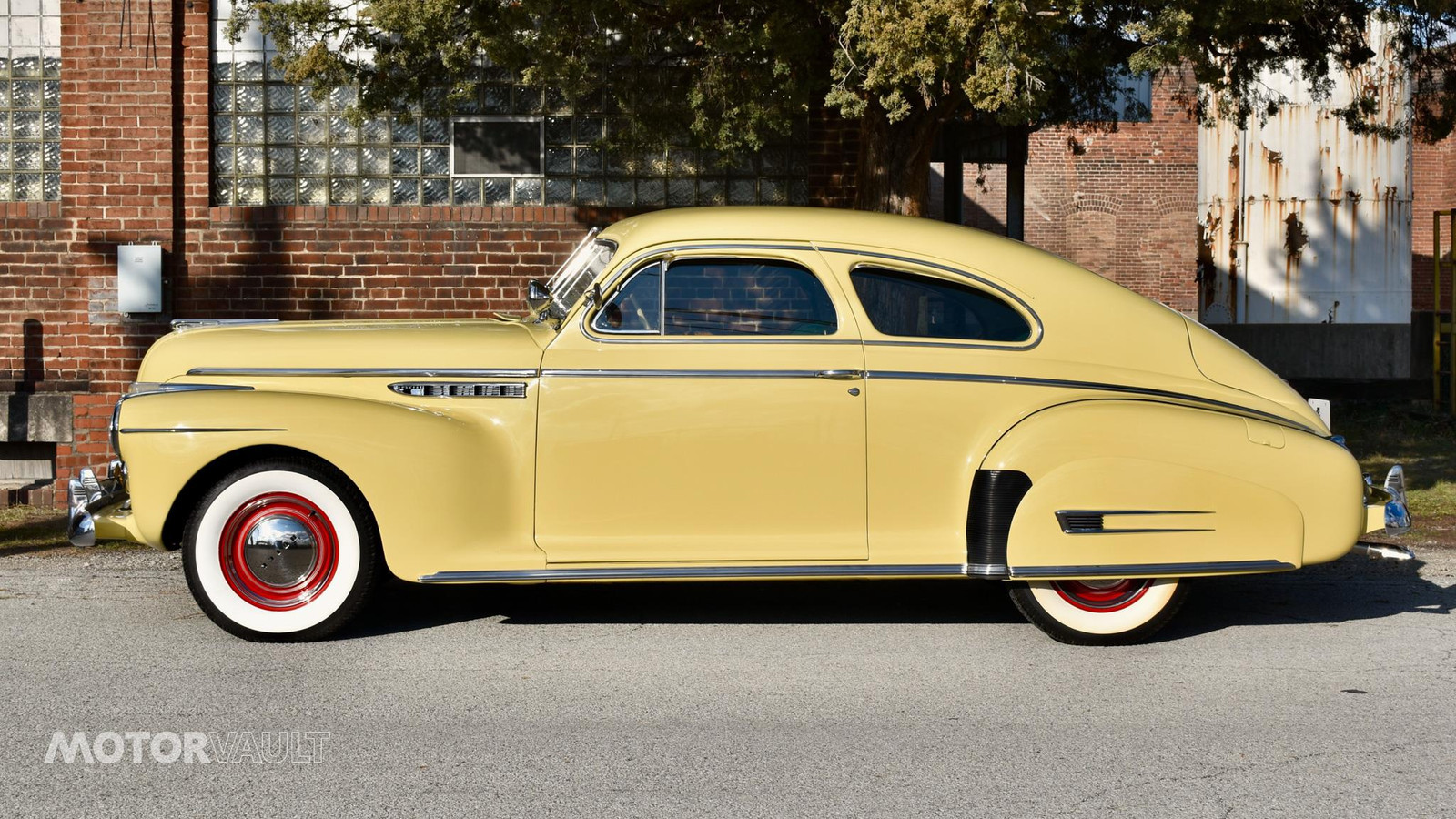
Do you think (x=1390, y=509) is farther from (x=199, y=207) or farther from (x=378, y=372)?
(x=199, y=207)

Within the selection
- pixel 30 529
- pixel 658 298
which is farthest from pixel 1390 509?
pixel 30 529

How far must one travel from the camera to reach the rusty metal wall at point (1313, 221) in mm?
23234

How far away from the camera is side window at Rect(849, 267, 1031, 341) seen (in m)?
5.65

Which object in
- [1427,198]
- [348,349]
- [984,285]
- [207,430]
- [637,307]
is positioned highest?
[1427,198]

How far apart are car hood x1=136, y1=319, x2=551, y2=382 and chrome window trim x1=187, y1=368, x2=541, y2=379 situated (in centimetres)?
1

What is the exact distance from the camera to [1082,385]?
18.4 feet

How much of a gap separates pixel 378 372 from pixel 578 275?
99 centimetres

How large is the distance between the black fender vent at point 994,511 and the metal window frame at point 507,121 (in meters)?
6.16

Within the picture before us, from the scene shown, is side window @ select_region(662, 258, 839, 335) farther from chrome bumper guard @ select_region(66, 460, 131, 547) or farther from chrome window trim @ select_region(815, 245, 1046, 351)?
chrome bumper guard @ select_region(66, 460, 131, 547)

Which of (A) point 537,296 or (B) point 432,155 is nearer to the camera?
(A) point 537,296

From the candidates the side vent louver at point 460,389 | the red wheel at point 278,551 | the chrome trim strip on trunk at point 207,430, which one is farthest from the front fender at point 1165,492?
the chrome trim strip on trunk at point 207,430

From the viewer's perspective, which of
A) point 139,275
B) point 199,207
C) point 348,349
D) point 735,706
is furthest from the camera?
point 199,207

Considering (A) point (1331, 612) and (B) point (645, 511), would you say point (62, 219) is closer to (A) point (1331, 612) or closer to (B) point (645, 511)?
(B) point (645, 511)

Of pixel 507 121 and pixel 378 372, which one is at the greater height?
pixel 507 121
